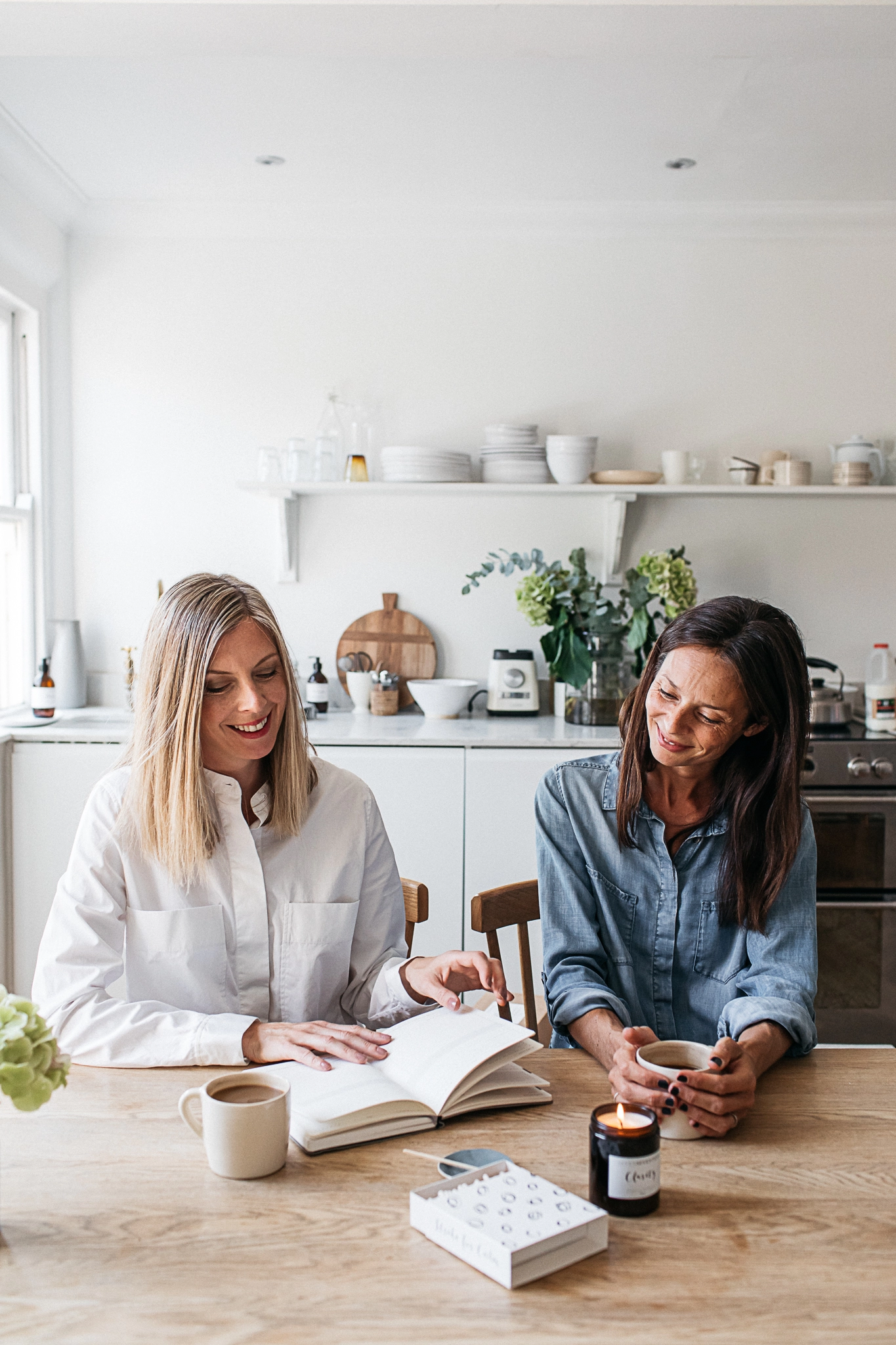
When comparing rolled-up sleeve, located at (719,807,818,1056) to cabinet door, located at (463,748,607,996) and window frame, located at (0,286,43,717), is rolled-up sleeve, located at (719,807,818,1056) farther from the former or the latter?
window frame, located at (0,286,43,717)

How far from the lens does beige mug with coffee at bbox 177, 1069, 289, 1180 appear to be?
40.2 inches

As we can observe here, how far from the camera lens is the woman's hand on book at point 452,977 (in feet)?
4.38

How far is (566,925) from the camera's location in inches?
61.4

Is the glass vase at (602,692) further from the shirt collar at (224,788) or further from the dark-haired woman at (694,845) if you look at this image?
the shirt collar at (224,788)

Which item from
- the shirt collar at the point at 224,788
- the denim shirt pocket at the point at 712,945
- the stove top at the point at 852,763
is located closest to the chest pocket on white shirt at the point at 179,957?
the shirt collar at the point at 224,788

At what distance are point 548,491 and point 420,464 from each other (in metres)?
0.39

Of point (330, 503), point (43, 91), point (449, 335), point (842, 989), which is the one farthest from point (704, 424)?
point (43, 91)

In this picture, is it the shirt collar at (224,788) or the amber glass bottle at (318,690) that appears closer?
the shirt collar at (224,788)

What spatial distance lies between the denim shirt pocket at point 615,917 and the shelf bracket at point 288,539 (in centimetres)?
214

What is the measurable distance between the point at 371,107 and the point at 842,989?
8.59ft

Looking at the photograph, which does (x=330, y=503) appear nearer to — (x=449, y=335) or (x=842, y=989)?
(x=449, y=335)

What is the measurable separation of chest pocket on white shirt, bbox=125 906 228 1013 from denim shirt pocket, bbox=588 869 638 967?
53cm

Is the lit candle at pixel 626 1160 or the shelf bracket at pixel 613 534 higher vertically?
the shelf bracket at pixel 613 534

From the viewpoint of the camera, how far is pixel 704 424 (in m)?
3.55
